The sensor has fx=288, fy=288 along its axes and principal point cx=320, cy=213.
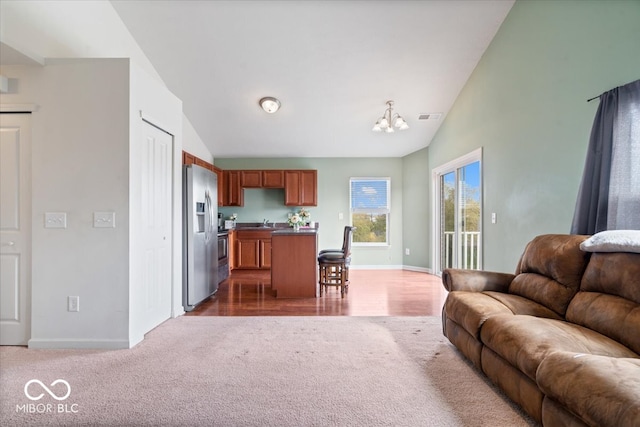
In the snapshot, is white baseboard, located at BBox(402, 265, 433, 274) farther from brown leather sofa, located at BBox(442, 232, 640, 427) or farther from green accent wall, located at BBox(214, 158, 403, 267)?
brown leather sofa, located at BBox(442, 232, 640, 427)

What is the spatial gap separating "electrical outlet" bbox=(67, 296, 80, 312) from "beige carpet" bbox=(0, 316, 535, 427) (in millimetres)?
342

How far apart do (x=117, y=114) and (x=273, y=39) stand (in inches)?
83.8

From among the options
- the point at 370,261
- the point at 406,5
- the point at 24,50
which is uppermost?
the point at 406,5

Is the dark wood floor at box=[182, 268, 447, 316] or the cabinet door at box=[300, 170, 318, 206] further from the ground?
the cabinet door at box=[300, 170, 318, 206]

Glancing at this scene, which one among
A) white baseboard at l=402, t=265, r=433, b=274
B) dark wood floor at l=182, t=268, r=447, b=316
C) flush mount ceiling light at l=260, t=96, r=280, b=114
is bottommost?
dark wood floor at l=182, t=268, r=447, b=316

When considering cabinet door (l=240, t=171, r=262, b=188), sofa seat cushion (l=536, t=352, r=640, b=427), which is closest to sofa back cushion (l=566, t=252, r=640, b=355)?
sofa seat cushion (l=536, t=352, r=640, b=427)

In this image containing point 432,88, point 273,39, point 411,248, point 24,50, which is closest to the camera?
point 24,50

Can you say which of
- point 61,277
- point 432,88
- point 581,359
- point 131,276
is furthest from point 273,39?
point 581,359

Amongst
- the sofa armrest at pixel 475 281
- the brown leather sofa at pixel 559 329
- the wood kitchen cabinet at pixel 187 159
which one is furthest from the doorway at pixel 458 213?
the wood kitchen cabinet at pixel 187 159

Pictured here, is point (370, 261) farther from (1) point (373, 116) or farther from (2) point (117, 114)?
(2) point (117, 114)

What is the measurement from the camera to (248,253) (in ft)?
19.9

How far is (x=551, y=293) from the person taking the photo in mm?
2066

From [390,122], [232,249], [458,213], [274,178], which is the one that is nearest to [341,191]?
[274,178]

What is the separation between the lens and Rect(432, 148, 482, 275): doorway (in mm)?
4195
